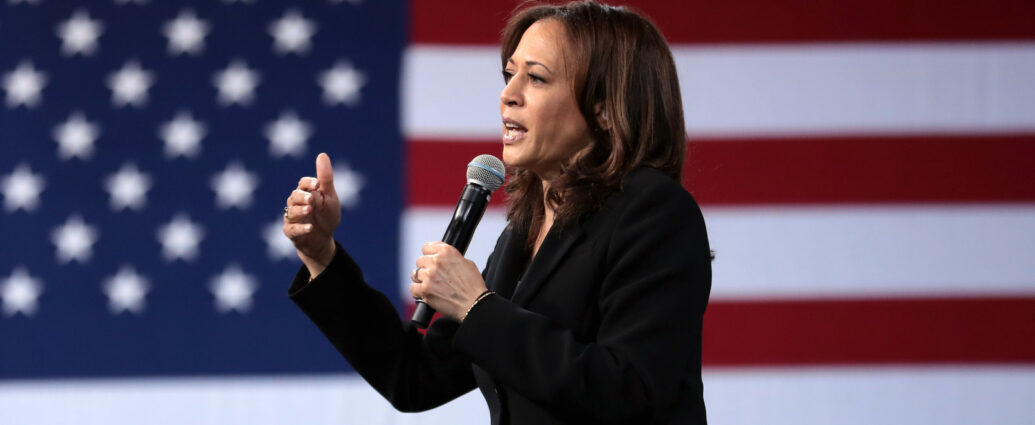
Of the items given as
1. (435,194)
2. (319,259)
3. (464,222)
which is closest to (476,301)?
(464,222)

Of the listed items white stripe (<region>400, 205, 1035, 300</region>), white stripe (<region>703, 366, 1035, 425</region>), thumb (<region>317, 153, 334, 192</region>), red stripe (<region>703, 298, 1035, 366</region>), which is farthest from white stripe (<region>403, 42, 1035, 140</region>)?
thumb (<region>317, 153, 334, 192</region>)

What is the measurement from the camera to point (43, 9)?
97.3 inches

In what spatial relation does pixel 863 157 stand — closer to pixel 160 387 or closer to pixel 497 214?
pixel 497 214

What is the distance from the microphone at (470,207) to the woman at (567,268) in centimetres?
5

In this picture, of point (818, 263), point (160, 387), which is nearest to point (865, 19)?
point (818, 263)

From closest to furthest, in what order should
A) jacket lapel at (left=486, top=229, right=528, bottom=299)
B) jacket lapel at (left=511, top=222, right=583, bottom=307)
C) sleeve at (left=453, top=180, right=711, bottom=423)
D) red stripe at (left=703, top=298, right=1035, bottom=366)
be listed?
sleeve at (left=453, top=180, right=711, bottom=423), jacket lapel at (left=511, top=222, right=583, bottom=307), jacket lapel at (left=486, top=229, right=528, bottom=299), red stripe at (left=703, top=298, right=1035, bottom=366)

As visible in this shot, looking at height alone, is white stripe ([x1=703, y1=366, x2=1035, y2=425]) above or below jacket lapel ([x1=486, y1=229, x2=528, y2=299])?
below

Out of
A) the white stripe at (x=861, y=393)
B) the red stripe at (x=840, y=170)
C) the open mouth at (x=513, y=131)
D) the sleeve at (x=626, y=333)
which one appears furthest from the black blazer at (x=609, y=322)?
the white stripe at (x=861, y=393)

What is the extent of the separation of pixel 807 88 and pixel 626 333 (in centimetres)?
179

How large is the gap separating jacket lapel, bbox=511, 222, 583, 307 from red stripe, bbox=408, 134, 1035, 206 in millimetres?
1413

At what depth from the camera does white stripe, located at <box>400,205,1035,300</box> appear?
7.86 feet

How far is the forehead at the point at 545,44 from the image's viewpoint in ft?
3.32

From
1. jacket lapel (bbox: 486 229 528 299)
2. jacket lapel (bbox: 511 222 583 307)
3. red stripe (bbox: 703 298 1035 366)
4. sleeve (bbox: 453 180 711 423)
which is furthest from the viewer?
red stripe (bbox: 703 298 1035 366)

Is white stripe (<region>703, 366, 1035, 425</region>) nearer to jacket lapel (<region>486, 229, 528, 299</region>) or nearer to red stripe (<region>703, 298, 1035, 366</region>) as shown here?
red stripe (<region>703, 298, 1035, 366</region>)
